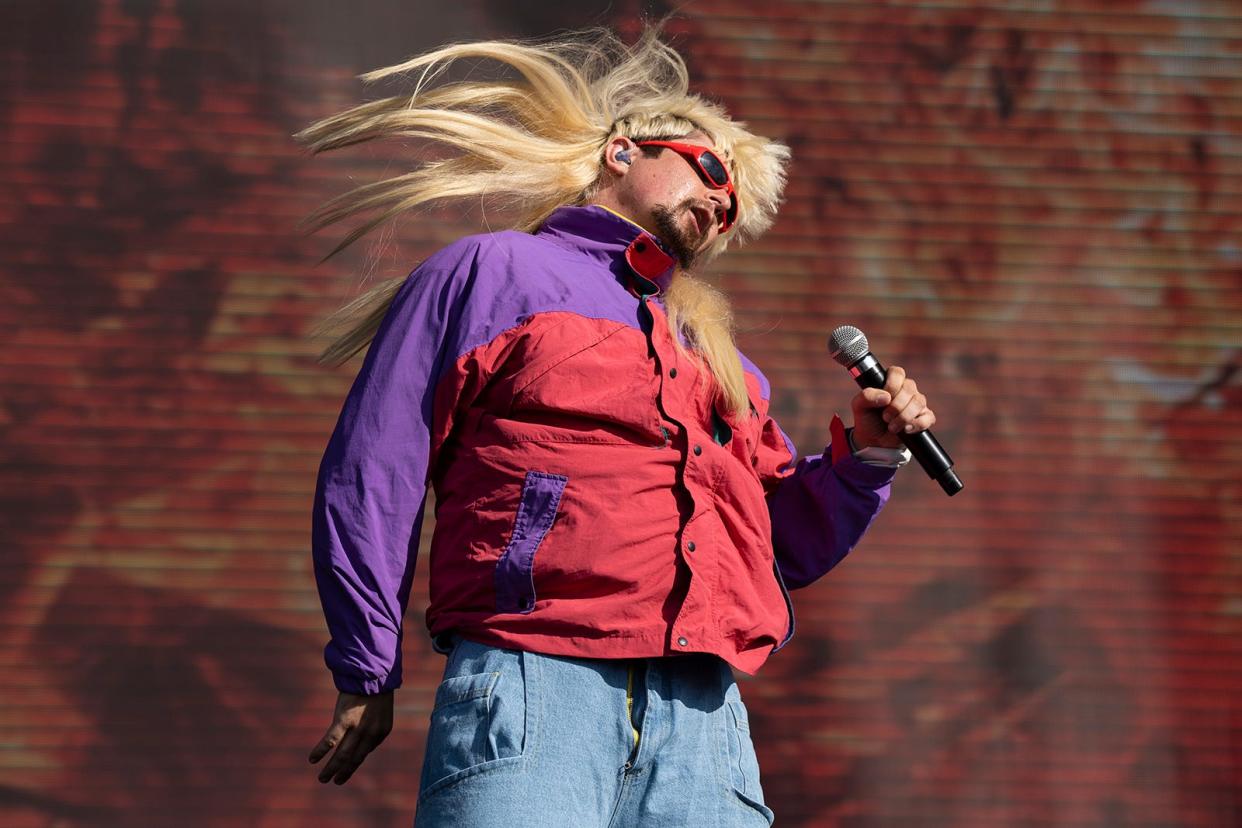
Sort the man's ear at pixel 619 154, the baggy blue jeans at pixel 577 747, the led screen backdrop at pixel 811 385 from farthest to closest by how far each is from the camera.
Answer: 1. the led screen backdrop at pixel 811 385
2. the man's ear at pixel 619 154
3. the baggy blue jeans at pixel 577 747

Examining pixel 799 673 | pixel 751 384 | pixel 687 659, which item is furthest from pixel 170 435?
pixel 687 659

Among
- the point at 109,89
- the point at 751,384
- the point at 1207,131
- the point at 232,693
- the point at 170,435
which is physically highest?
the point at 1207,131

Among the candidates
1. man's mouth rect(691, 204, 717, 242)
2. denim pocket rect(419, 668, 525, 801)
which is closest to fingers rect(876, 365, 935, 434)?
man's mouth rect(691, 204, 717, 242)

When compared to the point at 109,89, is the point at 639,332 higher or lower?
higher

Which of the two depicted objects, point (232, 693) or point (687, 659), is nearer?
point (687, 659)

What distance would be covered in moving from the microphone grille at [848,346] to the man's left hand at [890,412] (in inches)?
4.3

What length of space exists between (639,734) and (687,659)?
16 centimetres

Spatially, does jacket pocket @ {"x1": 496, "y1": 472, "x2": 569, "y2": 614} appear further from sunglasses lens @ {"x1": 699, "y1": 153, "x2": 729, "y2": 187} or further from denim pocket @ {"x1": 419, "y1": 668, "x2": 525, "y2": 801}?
sunglasses lens @ {"x1": 699, "y1": 153, "x2": 729, "y2": 187}

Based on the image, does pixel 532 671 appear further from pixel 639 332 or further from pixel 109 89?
pixel 109 89

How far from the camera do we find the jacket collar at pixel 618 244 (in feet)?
8.58

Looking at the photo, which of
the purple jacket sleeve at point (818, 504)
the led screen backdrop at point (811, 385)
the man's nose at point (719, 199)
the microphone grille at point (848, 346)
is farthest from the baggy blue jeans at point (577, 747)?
the led screen backdrop at point (811, 385)

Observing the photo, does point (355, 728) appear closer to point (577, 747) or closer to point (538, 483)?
point (577, 747)

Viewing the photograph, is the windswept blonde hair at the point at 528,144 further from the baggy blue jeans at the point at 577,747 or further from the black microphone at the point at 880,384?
the baggy blue jeans at the point at 577,747

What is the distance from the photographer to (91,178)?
5633 mm
